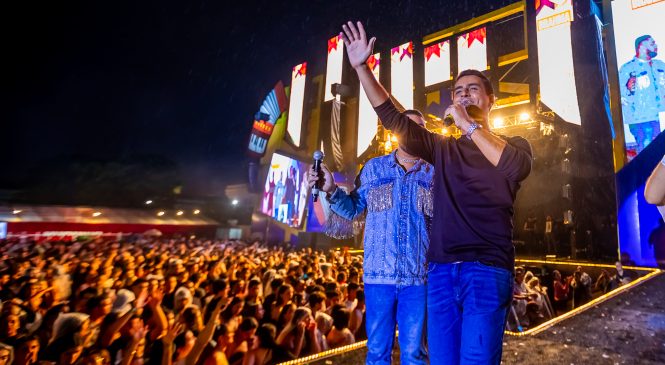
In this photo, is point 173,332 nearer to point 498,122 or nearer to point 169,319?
point 169,319

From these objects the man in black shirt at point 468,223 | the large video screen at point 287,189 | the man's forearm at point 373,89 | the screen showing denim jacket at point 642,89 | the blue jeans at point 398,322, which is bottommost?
the blue jeans at point 398,322

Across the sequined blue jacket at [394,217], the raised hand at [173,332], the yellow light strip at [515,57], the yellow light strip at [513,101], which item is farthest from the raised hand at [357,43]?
the yellow light strip at [515,57]

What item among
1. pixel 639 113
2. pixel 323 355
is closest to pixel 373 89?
pixel 323 355

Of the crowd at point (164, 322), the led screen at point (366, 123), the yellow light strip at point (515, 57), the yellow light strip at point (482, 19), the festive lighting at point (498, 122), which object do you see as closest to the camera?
the crowd at point (164, 322)

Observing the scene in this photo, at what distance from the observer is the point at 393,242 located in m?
2.23

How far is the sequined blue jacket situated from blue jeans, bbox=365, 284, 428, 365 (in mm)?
72

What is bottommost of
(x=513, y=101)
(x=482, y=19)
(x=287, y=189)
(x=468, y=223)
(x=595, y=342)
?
(x=595, y=342)

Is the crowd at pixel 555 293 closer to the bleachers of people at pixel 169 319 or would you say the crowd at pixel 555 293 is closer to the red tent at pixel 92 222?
A: the bleachers of people at pixel 169 319

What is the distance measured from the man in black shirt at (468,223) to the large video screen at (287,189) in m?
22.0

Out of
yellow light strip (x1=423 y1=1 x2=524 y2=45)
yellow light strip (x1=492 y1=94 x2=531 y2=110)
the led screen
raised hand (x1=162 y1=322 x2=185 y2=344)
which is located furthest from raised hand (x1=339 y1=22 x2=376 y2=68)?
yellow light strip (x1=423 y1=1 x2=524 y2=45)

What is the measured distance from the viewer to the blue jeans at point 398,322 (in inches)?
Result: 79.7

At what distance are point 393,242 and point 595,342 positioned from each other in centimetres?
257

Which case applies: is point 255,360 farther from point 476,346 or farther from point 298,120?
point 298,120

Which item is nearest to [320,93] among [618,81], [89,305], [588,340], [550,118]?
[550,118]
